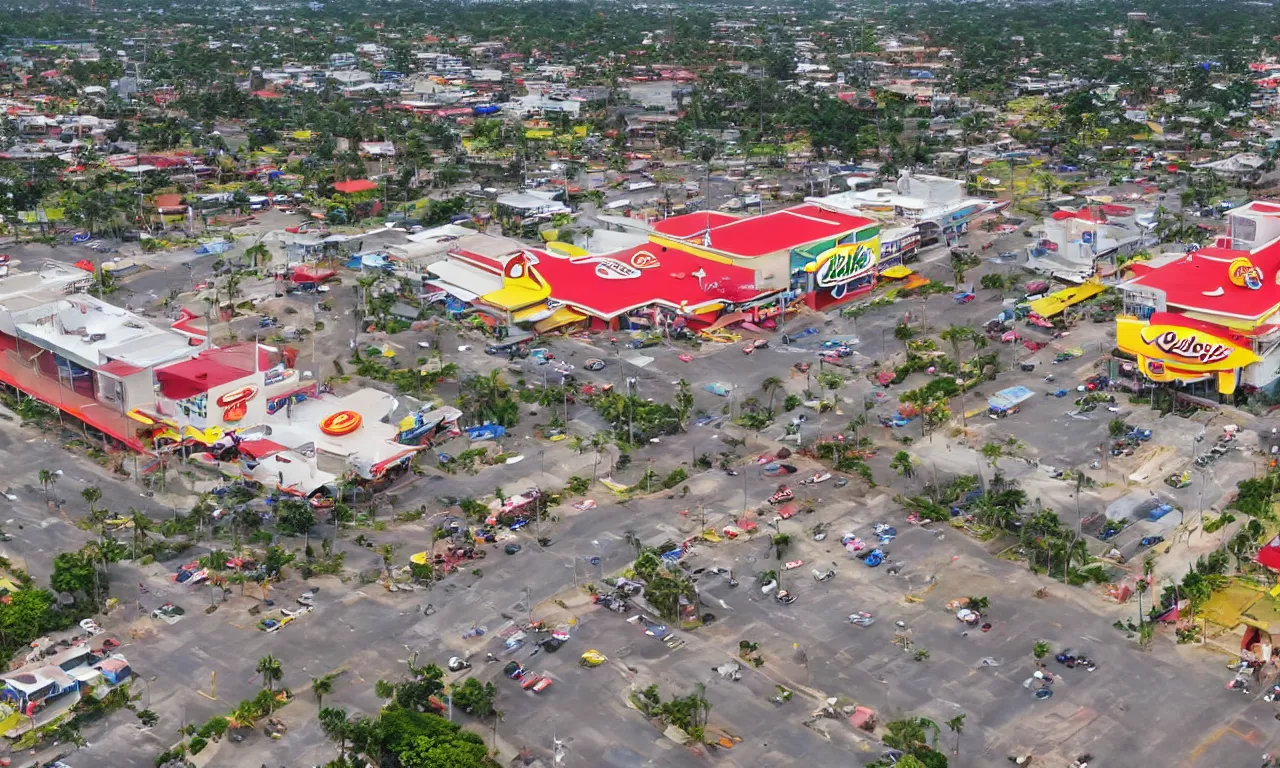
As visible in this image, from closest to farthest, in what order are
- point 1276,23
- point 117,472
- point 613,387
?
1. point 117,472
2. point 613,387
3. point 1276,23

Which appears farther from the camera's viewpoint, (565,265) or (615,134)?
(615,134)

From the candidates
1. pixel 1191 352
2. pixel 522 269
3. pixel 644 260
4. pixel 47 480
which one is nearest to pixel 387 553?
pixel 47 480

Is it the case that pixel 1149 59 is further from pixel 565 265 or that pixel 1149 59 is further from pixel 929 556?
pixel 929 556

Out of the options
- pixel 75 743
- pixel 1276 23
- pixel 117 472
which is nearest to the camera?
pixel 75 743

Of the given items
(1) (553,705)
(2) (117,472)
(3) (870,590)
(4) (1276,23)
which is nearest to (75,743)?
(1) (553,705)

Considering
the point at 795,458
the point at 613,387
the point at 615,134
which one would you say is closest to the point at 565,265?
the point at 613,387
